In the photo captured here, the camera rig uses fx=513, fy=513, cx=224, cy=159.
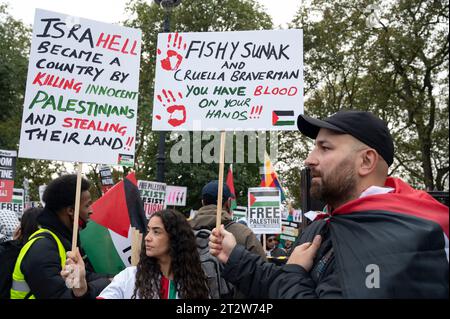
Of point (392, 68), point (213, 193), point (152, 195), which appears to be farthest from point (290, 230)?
point (392, 68)

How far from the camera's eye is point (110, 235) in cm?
489

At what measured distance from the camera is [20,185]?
98.8 feet

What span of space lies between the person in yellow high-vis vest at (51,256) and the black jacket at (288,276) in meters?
1.34

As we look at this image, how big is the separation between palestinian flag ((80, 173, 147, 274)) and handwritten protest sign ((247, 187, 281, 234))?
4.76m

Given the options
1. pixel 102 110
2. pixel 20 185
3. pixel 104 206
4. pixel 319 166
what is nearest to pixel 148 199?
pixel 104 206

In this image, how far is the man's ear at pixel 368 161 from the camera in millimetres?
2434

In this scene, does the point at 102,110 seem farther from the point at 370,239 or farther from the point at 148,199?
the point at 148,199

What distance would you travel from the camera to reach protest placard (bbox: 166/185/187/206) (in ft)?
51.0

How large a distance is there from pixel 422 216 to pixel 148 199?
8.02 m

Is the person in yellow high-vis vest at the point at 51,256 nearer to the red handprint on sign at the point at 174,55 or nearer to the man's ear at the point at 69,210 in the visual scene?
the man's ear at the point at 69,210

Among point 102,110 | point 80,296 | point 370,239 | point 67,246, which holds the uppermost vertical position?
point 102,110

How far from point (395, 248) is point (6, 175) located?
1158 centimetres

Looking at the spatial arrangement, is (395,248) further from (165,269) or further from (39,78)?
(39,78)

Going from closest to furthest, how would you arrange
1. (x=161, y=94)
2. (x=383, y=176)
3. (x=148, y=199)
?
(x=383, y=176) → (x=161, y=94) → (x=148, y=199)
